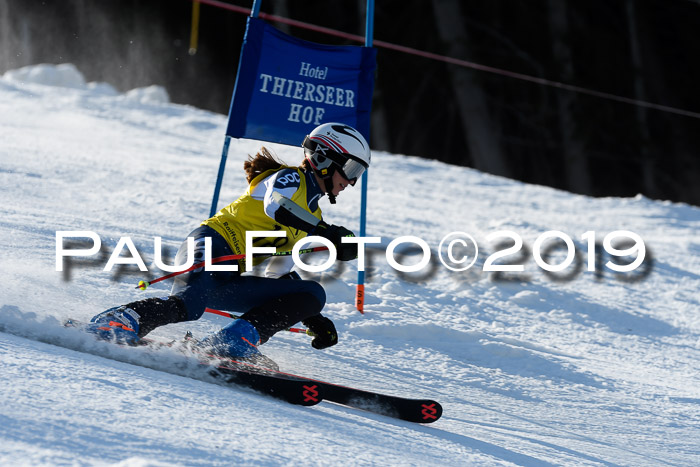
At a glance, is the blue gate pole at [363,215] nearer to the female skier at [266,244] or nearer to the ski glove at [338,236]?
the female skier at [266,244]

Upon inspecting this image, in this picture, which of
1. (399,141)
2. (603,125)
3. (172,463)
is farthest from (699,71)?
(172,463)

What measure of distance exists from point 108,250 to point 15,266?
106 centimetres

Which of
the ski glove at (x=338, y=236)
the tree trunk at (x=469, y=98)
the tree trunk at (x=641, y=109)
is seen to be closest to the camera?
the ski glove at (x=338, y=236)

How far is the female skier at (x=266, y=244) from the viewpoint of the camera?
363cm

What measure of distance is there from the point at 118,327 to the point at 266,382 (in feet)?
2.09

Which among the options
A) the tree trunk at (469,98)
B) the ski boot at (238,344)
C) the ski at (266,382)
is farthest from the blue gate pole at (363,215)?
the tree trunk at (469,98)

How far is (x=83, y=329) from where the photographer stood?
138 inches

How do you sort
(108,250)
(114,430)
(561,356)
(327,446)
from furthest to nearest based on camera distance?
(108,250)
(561,356)
(327,446)
(114,430)

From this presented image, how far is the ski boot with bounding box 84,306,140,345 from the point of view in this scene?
3479mm

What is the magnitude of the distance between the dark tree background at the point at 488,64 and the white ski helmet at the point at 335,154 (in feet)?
46.0

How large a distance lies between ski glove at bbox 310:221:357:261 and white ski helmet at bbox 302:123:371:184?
235 millimetres

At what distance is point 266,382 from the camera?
3430 millimetres

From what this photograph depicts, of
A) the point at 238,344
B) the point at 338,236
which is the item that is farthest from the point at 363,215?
the point at 238,344

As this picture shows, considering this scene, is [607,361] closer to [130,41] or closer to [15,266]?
[15,266]
